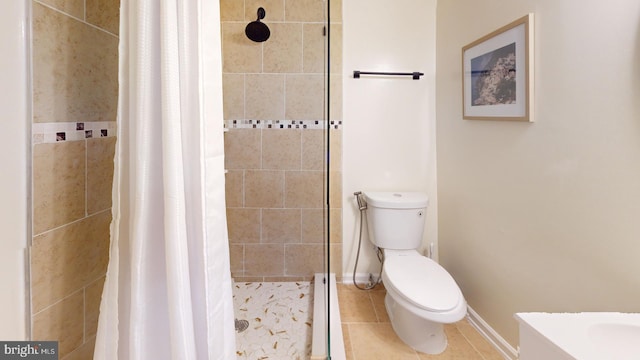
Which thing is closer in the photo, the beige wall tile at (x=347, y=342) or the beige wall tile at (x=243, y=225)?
the beige wall tile at (x=347, y=342)

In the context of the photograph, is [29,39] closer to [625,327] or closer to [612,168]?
[625,327]

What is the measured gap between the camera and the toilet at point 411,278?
1.52m

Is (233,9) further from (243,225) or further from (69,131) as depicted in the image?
(69,131)

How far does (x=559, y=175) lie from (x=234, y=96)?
5.93 ft

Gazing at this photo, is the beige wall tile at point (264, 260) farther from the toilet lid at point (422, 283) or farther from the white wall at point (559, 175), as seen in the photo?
the white wall at point (559, 175)

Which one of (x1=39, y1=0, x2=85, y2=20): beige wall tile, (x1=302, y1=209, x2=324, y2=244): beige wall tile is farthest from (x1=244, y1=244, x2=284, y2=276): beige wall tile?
(x1=39, y1=0, x2=85, y2=20): beige wall tile

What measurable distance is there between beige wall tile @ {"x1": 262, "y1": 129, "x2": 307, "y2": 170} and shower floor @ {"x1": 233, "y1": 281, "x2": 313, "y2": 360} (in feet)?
2.59

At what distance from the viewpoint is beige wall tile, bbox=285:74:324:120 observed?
79.6 inches

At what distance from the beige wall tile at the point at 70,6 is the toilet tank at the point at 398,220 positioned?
5.66 feet

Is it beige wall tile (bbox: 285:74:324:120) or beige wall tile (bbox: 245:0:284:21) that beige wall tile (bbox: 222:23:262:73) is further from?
beige wall tile (bbox: 285:74:324:120)

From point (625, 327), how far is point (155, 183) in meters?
1.22

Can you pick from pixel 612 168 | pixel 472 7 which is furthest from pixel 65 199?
pixel 472 7

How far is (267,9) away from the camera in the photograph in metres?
2.07

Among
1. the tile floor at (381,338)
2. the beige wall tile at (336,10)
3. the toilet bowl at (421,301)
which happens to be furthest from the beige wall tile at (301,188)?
the beige wall tile at (336,10)
